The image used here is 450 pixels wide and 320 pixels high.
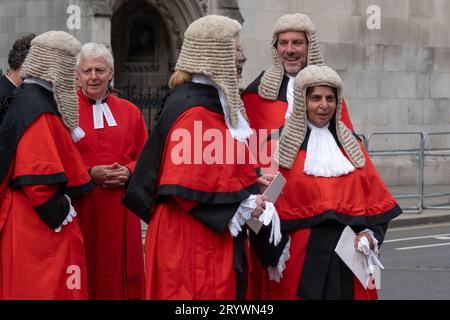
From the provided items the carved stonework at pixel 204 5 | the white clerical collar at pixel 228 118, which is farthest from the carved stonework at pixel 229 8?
the white clerical collar at pixel 228 118

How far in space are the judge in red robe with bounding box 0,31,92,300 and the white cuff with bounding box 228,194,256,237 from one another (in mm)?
1147

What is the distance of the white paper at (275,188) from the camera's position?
6.54 metres

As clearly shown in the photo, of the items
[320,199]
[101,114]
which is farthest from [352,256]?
[101,114]

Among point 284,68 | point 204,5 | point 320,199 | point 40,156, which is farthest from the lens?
point 204,5

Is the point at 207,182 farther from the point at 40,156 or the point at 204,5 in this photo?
the point at 204,5

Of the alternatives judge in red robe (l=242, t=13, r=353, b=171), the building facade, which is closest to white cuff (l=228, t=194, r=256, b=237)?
judge in red robe (l=242, t=13, r=353, b=171)

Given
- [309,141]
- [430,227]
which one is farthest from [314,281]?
[430,227]

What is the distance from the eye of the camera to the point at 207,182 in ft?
20.8

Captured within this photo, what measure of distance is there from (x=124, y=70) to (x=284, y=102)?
12232mm

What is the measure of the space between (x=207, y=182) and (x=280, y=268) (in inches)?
31.5

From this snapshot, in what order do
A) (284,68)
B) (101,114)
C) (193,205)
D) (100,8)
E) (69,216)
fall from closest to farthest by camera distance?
(193,205) < (69,216) < (284,68) < (101,114) < (100,8)

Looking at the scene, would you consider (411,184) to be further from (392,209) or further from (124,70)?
(392,209)

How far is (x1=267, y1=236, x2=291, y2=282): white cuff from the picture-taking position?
22.2 feet
